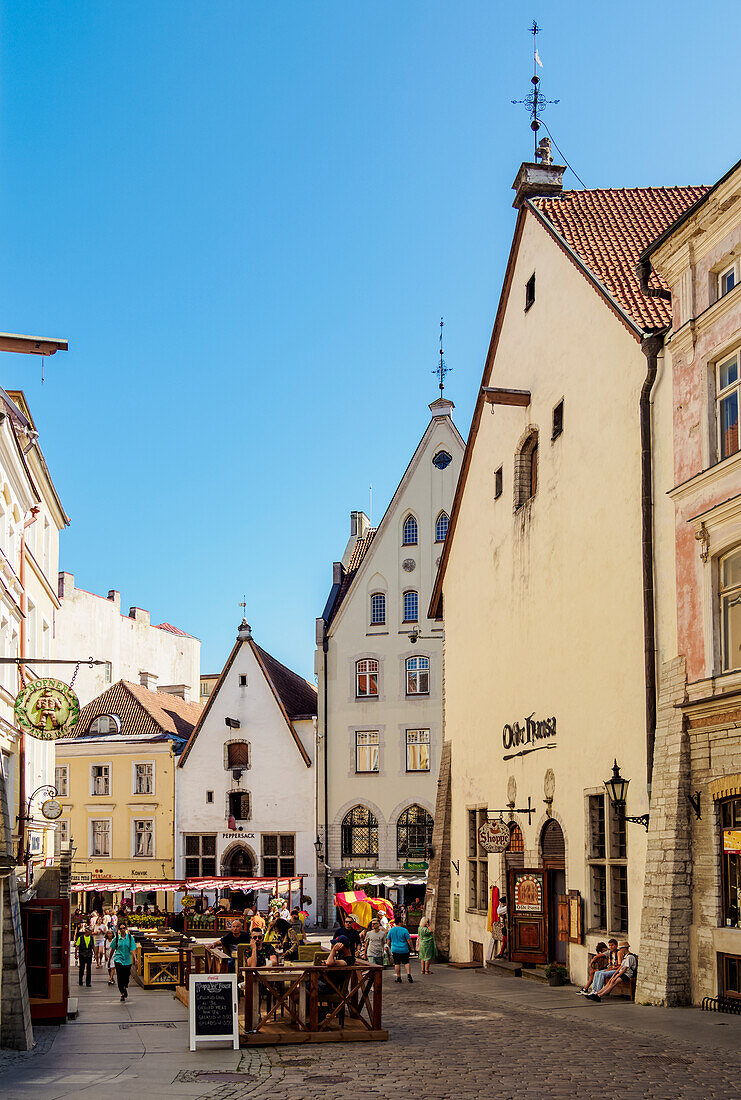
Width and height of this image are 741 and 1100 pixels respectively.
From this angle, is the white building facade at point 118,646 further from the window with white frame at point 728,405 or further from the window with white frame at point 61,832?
the window with white frame at point 728,405

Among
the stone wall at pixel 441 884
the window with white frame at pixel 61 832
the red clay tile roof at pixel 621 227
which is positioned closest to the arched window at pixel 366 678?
the window with white frame at pixel 61 832

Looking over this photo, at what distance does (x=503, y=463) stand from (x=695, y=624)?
37.8 ft

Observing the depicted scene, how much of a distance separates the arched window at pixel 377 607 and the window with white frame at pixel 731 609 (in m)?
32.3

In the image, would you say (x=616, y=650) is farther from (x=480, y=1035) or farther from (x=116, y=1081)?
(x=116, y=1081)

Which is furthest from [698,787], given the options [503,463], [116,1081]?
[503,463]

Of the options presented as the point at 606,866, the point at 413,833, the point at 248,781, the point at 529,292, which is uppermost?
the point at 529,292

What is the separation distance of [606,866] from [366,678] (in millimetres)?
28239

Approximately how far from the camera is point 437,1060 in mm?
13859

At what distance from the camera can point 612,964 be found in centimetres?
1973

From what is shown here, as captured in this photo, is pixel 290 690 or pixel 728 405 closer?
pixel 728 405

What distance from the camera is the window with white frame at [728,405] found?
17641mm

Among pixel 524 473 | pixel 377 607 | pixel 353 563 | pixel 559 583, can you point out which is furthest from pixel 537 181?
pixel 353 563

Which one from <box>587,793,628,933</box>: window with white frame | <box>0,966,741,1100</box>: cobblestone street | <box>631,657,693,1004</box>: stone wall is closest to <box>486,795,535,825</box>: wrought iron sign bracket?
<box>587,793,628,933</box>: window with white frame

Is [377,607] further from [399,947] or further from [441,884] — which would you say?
[399,947]
